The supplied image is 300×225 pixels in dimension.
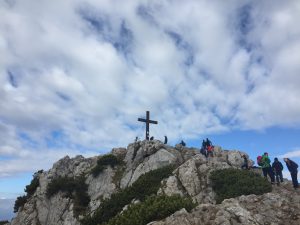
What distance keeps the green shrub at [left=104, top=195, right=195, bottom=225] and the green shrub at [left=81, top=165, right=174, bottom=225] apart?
299 inches

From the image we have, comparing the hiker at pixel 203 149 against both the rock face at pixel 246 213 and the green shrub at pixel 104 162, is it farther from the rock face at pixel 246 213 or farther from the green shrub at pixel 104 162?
the rock face at pixel 246 213

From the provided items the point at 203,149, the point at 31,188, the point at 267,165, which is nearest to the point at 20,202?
the point at 31,188

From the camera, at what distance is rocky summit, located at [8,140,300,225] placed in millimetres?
26328

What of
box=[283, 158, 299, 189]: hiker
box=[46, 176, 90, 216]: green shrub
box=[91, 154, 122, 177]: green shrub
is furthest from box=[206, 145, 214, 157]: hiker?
box=[46, 176, 90, 216]: green shrub

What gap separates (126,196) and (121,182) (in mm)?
7539

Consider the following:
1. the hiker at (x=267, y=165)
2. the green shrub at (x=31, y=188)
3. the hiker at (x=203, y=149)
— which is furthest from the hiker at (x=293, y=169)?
the green shrub at (x=31, y=188)

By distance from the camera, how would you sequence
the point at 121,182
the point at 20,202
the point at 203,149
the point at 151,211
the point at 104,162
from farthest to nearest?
1. the point at 20,202
2. the point at 104,162
3. the point at 203,149
4. the point at 121,182
5. the point at 151,211

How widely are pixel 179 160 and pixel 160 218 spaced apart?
19542 mm

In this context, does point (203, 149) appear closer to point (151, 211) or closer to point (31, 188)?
point (31, 188)

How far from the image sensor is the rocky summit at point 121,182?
2633 centimetres

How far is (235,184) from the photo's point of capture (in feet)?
85.3

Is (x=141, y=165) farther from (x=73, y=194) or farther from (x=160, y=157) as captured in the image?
(x=73, y=194)

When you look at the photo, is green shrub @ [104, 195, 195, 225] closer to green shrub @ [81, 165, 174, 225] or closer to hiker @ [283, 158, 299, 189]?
green shrub @ [81, 165, 174, 225]

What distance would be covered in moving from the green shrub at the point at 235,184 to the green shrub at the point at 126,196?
15.7 ft
